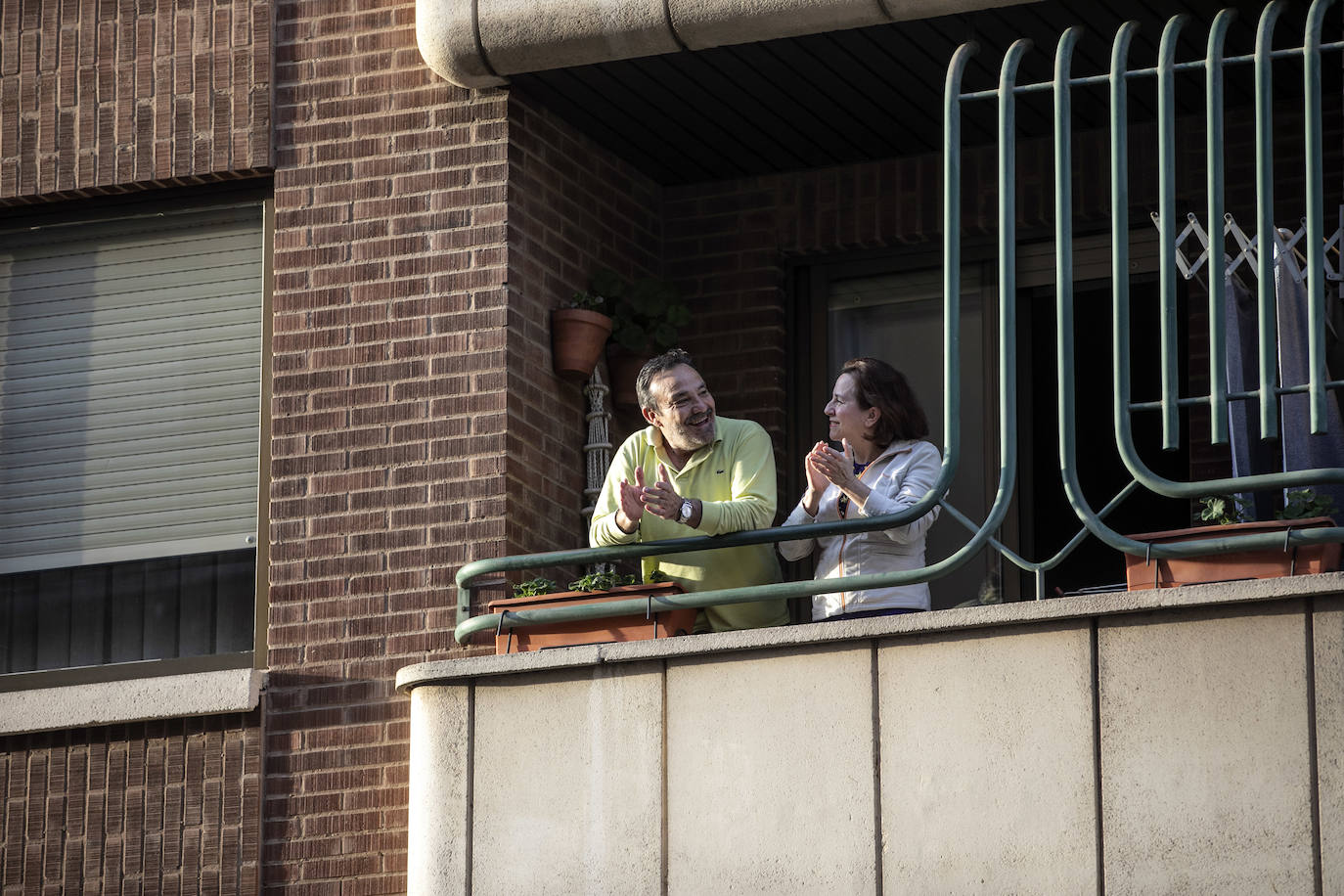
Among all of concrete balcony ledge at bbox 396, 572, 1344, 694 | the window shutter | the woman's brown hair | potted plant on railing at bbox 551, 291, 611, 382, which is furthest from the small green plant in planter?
concrete balcony ledge at bbox 396, 572, 1344, 694

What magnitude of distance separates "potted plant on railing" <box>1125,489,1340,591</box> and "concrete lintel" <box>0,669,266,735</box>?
366cm

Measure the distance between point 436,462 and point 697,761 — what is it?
6.50ft

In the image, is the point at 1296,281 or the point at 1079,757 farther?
the point at 1296,281

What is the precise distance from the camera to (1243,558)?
829 centimetres

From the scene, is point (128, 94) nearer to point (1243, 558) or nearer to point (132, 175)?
point (132, 175)

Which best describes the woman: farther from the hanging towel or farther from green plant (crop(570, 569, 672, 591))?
the hanging towel

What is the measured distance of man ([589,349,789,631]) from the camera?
30.3 ft

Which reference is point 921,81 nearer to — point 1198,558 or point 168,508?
point 1198,558

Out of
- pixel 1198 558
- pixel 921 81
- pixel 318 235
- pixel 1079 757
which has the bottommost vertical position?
pixel 1079 757

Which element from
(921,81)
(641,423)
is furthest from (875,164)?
(641,423)

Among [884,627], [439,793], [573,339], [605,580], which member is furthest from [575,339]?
[884,627]

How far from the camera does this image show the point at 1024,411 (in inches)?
431

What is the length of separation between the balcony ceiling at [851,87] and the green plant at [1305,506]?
226 cm

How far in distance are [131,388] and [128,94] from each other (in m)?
1.29
